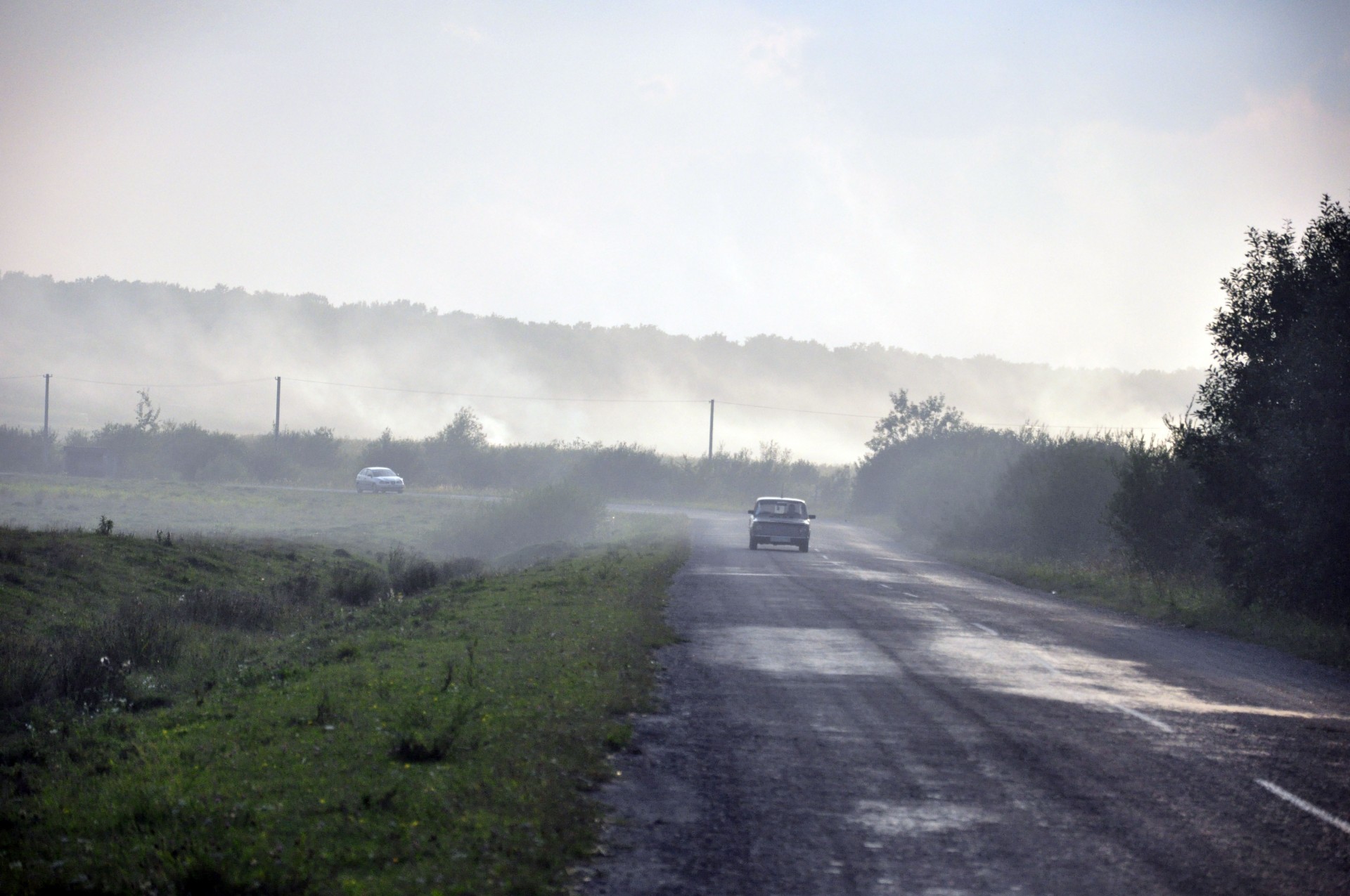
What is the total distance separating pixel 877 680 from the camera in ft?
40.7

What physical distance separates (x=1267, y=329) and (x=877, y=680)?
1594 cm

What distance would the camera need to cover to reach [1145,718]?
414 inches

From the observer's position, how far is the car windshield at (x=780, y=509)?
1563 inches

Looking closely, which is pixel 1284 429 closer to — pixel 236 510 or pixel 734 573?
pixel 734 573

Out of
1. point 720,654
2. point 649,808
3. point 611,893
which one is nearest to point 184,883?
point 611,893

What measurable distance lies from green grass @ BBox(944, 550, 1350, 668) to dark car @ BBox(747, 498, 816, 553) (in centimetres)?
591

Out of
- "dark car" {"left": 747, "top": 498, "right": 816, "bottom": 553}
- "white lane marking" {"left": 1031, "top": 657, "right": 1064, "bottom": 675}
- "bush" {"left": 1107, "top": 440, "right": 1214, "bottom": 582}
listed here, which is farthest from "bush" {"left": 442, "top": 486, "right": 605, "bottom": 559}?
"white lane marking" {"left": 1031, "top": 657, "right": 1064, "bottom": 675}

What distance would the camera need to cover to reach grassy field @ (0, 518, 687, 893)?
567cm

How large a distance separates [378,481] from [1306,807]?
73903mm

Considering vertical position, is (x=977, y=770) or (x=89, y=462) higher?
(x=89, y=462)

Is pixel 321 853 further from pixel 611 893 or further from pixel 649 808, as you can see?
pixel 649 808

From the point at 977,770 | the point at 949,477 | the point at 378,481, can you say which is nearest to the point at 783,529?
the point at 949,477

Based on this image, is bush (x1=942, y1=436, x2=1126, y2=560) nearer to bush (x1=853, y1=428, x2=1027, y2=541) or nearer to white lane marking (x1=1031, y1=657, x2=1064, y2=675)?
bush (x1=853, y1=428, x2=1027, y2=541)

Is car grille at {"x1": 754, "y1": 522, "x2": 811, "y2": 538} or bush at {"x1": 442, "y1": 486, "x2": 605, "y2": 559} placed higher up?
car grille at {"x1": 754, "y1": 522, "x2": 811, "y2": 538}
